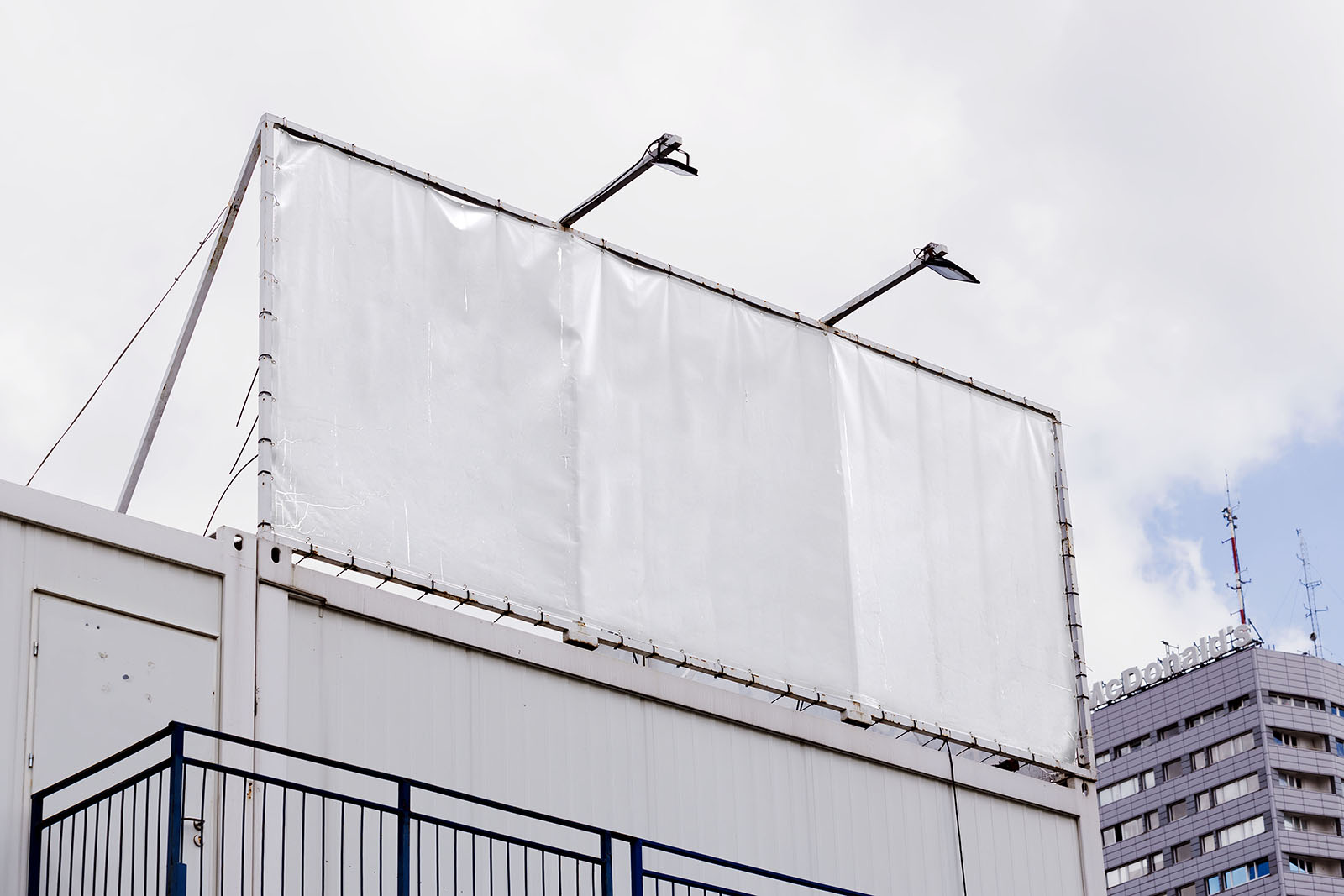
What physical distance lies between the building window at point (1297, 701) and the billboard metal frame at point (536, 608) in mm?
124842

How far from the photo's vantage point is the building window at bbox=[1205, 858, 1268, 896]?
13825 cm

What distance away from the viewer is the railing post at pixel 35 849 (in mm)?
14328

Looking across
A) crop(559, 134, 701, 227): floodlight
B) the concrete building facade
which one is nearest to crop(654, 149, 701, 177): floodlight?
crop(559, 134, 701, 227): floodlight

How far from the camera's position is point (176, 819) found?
533 inches

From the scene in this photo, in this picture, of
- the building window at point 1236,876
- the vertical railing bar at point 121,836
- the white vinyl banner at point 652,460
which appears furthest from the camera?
the building window at point 1236,876

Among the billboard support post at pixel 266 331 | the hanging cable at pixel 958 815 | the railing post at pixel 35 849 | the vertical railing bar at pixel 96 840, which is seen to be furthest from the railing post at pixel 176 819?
the hanging cable at pixel 958 815

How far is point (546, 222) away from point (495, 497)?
3170 millimetres

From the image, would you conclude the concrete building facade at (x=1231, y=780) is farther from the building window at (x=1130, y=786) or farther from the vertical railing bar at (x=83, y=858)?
the vertical railing bar at (x=83, y=858)

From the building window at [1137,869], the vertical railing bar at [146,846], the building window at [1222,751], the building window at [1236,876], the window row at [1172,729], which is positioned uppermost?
the window row at [1172,729]

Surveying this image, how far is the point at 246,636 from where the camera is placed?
54.2ft

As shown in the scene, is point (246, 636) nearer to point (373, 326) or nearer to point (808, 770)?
point (373, 326)

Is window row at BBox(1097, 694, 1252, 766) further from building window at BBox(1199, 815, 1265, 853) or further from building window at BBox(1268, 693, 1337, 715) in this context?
building window at BBox(1199, 815, 1265, 853)

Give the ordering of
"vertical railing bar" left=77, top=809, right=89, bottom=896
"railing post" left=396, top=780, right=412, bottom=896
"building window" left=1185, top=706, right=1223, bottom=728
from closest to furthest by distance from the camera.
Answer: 1. "vertical railing bar" left=77, top=809, right=89, bottom=896
2. "railing post" left=396, top=780, right=412, bottom=896
3. "building window" left=1185, top=706, right=1223, bottom=728

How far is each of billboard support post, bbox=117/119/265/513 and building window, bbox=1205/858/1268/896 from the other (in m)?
131
